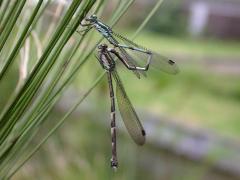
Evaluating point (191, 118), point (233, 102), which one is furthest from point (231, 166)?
point (233, 102)

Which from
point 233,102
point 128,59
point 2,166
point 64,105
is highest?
point 233,102

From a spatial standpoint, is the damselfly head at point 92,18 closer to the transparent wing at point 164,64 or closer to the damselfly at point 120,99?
the damselfly at point 120,99

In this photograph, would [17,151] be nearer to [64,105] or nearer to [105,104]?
[105,104]

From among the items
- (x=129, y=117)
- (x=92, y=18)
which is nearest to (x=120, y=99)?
(x=129, y=117)

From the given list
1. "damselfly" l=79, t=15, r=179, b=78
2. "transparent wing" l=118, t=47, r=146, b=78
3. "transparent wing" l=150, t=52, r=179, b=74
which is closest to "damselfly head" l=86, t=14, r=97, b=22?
"damselfly" l=79, t=15, r=179, b=78

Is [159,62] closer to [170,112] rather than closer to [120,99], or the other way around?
[120,99]

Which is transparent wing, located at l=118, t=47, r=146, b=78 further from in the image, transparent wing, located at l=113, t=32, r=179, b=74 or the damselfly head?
the damselfly head
